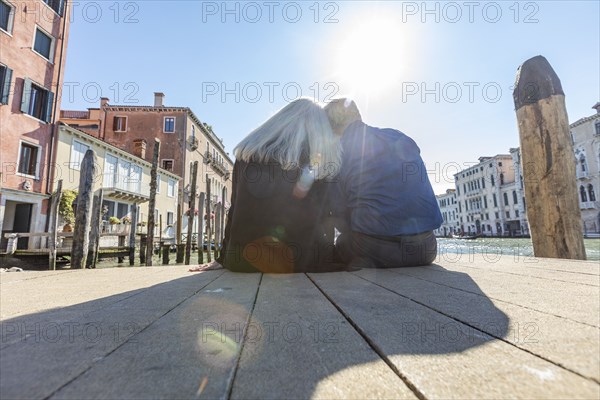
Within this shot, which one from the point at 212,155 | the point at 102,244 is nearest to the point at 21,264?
the point at 102,244

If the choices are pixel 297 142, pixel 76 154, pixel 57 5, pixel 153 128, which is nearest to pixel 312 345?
pixel 297 142

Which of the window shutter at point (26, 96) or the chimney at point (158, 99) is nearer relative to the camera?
the window shutter at point (26, 96)

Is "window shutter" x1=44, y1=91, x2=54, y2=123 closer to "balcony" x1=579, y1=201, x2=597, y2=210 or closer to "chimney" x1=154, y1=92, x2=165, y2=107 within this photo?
"chimney" x1=154, y1=92, x2=165, y2=107


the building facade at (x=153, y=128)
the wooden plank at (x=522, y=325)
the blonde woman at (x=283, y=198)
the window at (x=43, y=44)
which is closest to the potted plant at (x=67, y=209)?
the window at (x=43, y=44)

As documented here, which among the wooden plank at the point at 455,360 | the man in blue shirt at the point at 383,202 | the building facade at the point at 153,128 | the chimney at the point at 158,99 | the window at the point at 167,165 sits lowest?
the wooden plank at the point at 455,360

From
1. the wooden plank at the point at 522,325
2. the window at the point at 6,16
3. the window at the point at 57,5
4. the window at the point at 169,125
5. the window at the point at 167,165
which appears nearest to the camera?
the wooden plank at the point at 522,325

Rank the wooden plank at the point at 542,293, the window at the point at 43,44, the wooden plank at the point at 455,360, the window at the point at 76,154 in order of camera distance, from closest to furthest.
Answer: the wooden plank at the point at 455,360
the wooden plank at the point at 542,293
the window at the point at 43,44
the window at the point at 76,154

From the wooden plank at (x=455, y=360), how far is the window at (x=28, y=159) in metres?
14.3

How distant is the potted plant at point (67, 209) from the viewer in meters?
11.7

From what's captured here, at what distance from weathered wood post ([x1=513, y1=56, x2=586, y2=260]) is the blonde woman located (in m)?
2.35

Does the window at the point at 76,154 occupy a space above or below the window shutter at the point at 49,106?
below

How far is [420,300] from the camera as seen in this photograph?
123cm

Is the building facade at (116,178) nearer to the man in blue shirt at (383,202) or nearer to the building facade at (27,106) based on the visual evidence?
the building facade at (27,106)

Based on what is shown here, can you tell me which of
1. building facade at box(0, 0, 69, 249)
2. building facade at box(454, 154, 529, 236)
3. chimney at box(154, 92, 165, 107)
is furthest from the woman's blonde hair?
building facade at box(454, 154, 529, 236)
